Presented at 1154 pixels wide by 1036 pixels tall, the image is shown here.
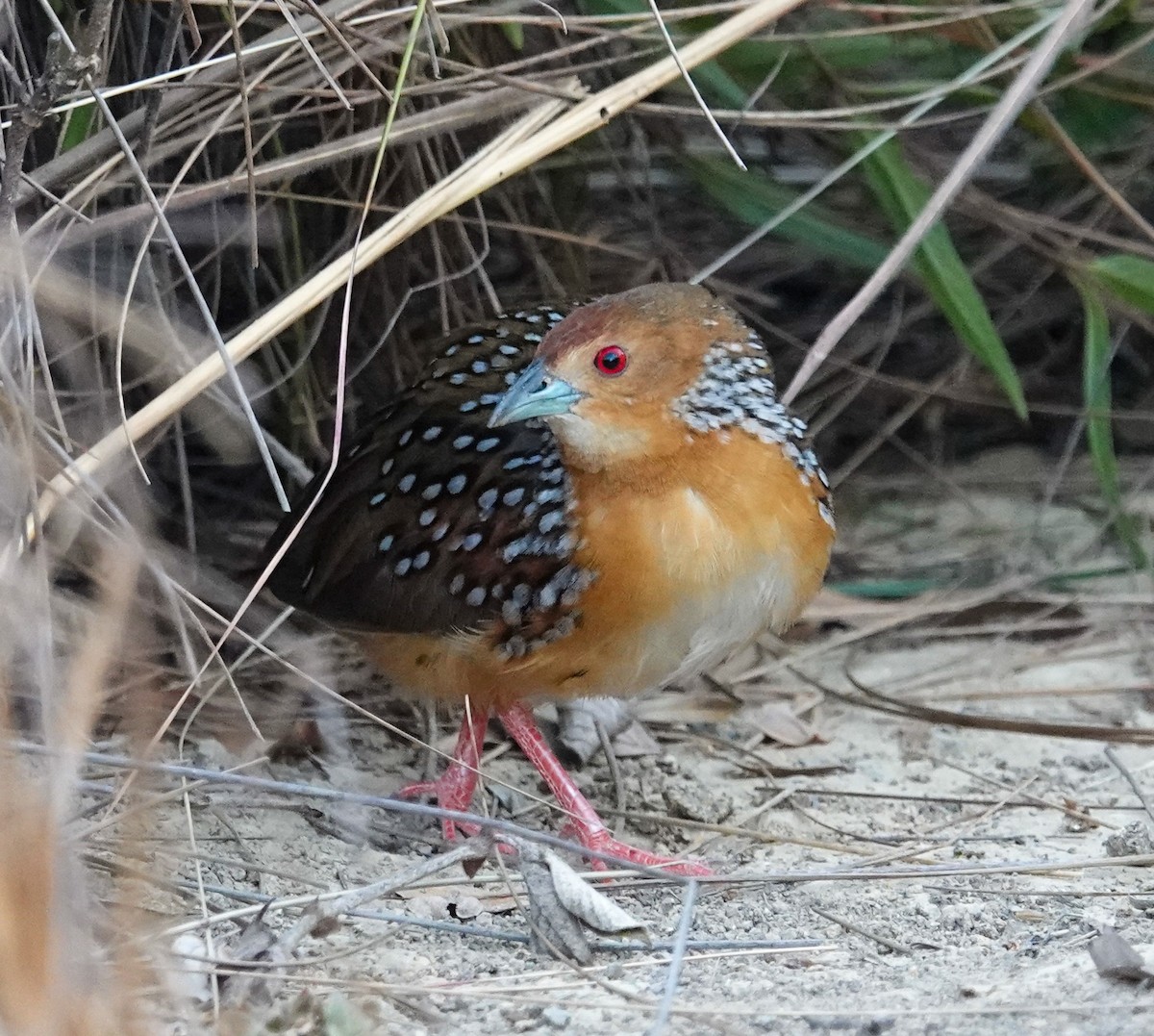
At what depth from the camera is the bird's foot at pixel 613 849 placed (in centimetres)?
293

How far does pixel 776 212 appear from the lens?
3.99 m

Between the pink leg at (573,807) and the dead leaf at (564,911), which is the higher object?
the dead leaf at (564,911)

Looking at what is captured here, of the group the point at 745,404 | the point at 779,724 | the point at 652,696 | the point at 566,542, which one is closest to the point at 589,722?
the point at 652,696

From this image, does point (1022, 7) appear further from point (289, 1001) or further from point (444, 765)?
point (289, 1001)

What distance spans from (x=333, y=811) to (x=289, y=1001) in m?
0.98

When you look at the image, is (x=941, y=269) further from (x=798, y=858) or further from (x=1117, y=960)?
(x=1117, y=960)

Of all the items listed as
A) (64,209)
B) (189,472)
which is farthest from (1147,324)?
(64,209)

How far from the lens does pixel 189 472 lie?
415 centimetres

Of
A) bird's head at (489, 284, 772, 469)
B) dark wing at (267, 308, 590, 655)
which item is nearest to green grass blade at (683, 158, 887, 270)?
dark wing at (267, 308, 590, 655)

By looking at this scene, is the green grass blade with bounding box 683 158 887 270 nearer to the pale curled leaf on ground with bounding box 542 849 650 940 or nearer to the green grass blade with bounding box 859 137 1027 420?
the green grass blade with bounding box 859 137 1027 420

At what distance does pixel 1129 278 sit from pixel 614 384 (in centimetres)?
148

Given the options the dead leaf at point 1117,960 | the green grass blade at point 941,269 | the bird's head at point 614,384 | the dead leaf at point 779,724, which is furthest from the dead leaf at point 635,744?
the dead leaf at point 1117,960

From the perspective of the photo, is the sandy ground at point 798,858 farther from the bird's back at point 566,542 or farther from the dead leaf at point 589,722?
the bird's back at point 566,542

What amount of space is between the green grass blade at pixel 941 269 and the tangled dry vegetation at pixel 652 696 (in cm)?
1
